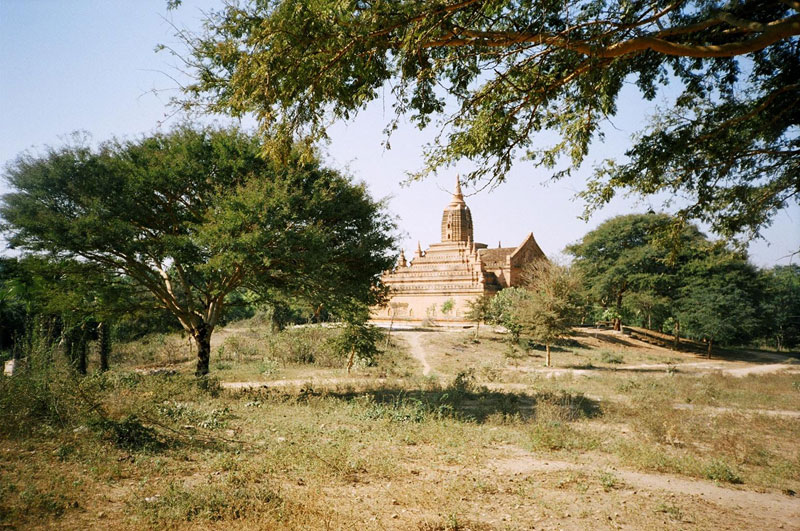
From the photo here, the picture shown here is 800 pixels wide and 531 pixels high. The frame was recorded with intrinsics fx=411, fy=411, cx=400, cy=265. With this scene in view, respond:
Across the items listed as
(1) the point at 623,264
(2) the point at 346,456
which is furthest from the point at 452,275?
(2) the point at 346,456

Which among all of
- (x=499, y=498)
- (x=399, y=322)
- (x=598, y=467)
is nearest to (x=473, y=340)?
(x=399, y=322)

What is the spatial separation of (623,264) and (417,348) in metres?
22.0

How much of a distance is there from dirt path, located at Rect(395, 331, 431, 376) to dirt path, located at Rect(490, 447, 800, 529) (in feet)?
41.8

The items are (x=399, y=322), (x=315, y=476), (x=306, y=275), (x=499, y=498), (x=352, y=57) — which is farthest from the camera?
(x=399, y=322)

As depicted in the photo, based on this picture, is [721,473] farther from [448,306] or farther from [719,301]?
[448,306]

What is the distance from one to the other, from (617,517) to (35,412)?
915 centimetres

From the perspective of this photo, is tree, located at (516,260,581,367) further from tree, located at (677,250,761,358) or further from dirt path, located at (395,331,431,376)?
tree, located at (677,250,761,358)

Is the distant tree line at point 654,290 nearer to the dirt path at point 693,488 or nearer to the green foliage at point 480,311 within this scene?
the green foliage at point 480,311

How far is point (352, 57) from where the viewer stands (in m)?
4.97

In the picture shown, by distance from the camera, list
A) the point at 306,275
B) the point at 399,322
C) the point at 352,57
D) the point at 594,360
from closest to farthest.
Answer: the point at 352,57
the point at 306,275
the point at 594,360
the point at 399,322

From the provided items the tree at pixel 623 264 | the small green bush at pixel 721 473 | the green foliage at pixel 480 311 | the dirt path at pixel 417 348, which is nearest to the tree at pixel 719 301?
the tree at pixel 623 264

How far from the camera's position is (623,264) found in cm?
3662

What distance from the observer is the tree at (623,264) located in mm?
35219

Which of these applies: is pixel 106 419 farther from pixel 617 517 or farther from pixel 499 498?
pixel 617 517
